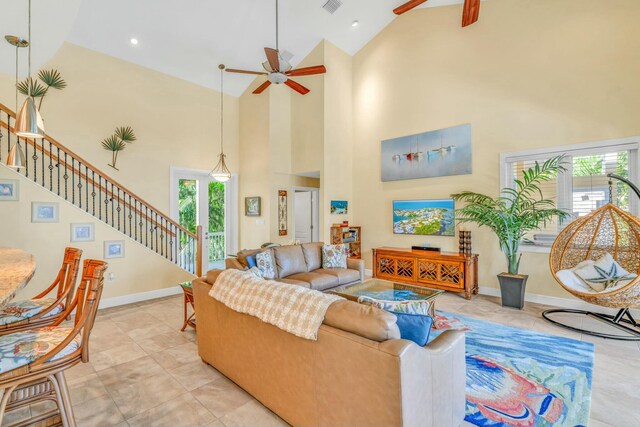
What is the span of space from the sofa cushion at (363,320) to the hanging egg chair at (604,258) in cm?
309

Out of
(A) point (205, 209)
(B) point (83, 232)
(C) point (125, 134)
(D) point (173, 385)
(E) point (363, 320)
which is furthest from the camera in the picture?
(A) point (205, 209)

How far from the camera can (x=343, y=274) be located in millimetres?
4672

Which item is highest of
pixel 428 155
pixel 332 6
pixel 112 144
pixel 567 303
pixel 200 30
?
pixel 332 6

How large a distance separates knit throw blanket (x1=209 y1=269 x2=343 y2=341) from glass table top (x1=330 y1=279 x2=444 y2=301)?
56.1 inches

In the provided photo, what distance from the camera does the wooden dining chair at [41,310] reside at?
1995 millimetres

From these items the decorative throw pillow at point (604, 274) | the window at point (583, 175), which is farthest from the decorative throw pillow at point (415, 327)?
the window at point (583, 175)

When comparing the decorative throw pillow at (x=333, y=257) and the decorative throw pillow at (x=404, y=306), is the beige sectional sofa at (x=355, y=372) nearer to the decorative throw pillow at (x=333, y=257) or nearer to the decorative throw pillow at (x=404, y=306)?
the decorative throw pillow at (x=404, y=306)

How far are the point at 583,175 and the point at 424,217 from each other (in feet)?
7.82

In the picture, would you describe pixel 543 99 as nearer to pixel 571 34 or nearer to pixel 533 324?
pixel 571 34

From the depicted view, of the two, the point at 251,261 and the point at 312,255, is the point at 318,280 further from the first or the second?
the point at 251,261

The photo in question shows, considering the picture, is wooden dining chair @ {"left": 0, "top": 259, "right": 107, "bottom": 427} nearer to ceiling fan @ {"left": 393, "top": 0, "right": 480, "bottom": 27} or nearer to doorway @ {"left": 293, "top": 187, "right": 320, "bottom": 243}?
ceiling fan @ {"left": 393, "top": 0, "right": 480, "bottom": 27}

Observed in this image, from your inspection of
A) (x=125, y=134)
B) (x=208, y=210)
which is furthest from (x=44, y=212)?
(x=208, y=210)

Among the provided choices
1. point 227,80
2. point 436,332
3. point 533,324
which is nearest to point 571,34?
point 533,324

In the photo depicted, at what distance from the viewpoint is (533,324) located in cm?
383
